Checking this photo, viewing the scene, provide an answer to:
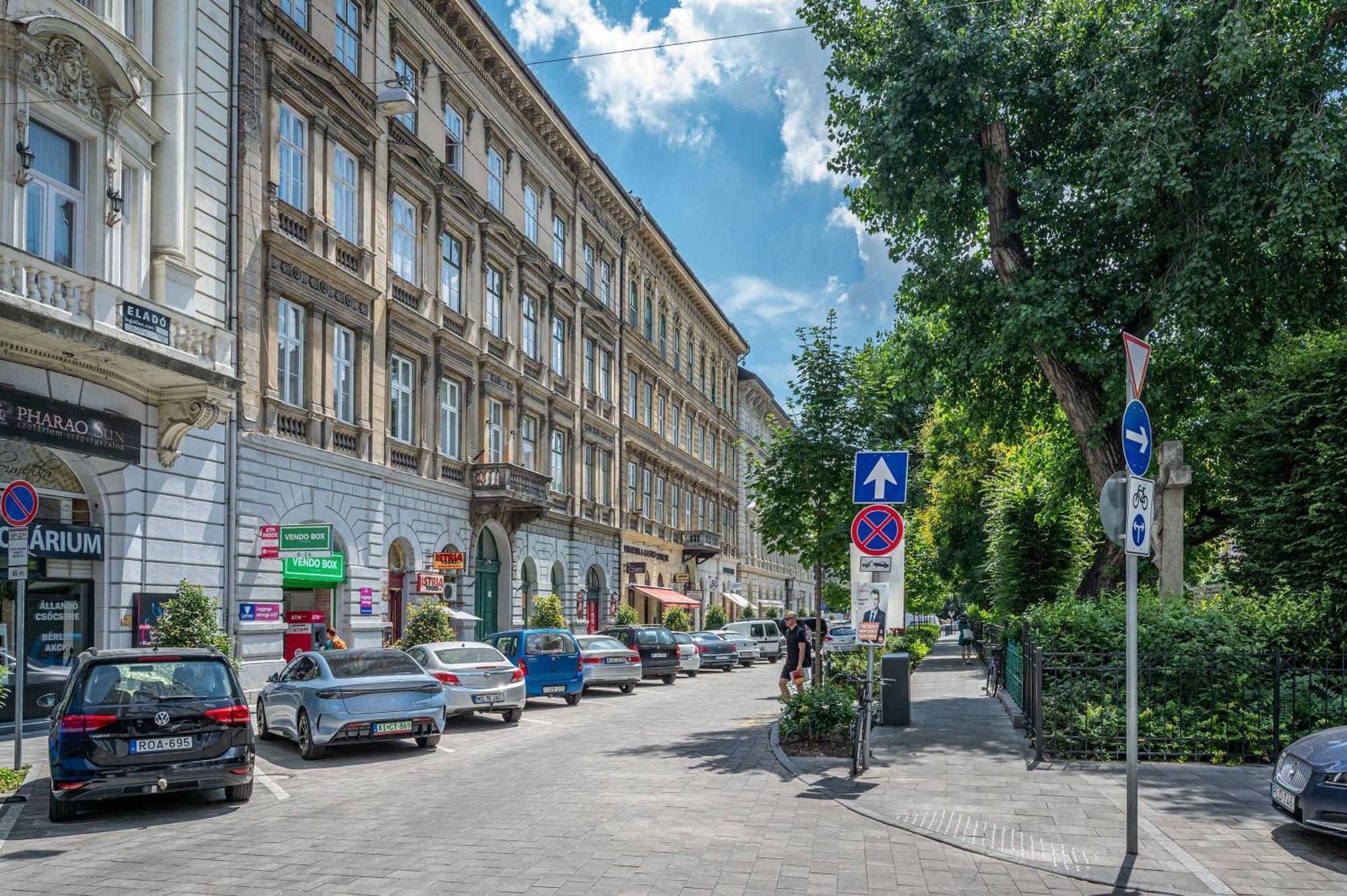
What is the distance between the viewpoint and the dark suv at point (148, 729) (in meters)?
9.90

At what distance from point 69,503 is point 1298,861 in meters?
16.6

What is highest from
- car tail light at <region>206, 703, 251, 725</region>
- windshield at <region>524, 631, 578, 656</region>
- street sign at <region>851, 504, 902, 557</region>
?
street sign at <region>851, 504, 902, 557</region>

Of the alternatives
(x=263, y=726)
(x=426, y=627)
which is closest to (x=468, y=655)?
(x=263, y=726)

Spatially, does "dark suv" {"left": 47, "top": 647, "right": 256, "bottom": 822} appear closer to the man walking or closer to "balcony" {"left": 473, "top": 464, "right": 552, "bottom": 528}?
the man walking

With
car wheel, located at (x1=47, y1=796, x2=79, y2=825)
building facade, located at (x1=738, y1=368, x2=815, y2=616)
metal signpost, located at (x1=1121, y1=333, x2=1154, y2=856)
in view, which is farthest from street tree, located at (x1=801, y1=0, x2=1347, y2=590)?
building facade, located at (x1=738, y1=368, x2=815, y2=616)

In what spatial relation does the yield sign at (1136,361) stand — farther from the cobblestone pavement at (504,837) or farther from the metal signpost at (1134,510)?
the cobblestone pavement at (504,837)

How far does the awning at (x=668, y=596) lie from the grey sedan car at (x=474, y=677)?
27336 mm

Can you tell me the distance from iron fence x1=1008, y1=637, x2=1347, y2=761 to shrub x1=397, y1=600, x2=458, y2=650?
14935mm

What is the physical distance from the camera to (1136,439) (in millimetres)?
8539

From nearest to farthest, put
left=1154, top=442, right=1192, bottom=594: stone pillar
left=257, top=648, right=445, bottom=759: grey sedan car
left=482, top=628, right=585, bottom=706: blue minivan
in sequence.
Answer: left=257, top=648, right=445, bottom=759: grey sedan car
left=1154, top=442, right=1192, bottom=594: stone pillar
left=482, top=628, right=585, bottom=706: blue minivan

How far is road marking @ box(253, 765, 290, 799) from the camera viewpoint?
37.5ft

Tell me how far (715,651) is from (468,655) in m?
18.8

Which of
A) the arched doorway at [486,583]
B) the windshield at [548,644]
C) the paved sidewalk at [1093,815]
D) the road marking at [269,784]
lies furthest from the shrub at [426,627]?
the paved sidewalk at [1093,815]

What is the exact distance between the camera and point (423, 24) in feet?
95.1
